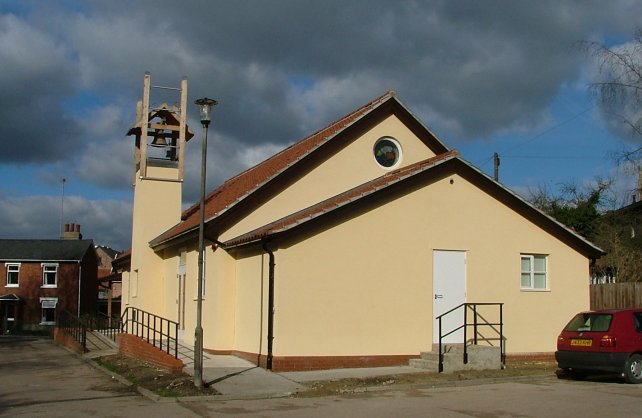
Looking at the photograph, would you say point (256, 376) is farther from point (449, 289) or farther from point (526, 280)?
point (526, 280)

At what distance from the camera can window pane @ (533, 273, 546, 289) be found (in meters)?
19.5

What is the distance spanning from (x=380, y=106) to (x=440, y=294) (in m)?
5.77

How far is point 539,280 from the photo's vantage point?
19.5 m

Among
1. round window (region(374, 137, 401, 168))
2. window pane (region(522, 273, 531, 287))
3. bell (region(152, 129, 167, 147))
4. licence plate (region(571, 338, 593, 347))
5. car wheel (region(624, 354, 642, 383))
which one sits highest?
bell (region(152, 129, 167, 147))

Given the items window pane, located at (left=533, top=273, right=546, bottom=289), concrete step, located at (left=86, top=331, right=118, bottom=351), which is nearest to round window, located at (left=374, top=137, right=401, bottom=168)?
window pane, located at (left=533, top=273, right=546, bottom=289)

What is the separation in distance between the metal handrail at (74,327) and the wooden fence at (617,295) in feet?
56.0

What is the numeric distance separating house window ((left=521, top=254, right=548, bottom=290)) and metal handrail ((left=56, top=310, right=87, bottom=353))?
1364 cm

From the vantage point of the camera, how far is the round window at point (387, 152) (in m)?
21.1

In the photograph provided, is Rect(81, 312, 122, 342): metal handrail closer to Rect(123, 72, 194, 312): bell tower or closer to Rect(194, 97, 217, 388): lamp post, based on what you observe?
Rect(123, 72, 194, 312): bell tower

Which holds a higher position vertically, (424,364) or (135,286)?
(135,286)

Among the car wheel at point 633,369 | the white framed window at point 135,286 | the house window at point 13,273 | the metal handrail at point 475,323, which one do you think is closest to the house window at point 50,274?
the house window at point 13,273

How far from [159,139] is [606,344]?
15915 millimetres

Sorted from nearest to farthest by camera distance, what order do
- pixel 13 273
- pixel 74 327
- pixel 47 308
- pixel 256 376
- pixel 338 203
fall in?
1. pixel 256 376
2. pixel 338 203
3. pixel 74 327
4. pixel 47 308
5. pixel 13 273

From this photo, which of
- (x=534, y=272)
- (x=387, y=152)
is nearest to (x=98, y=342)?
(x=387, y=152)
